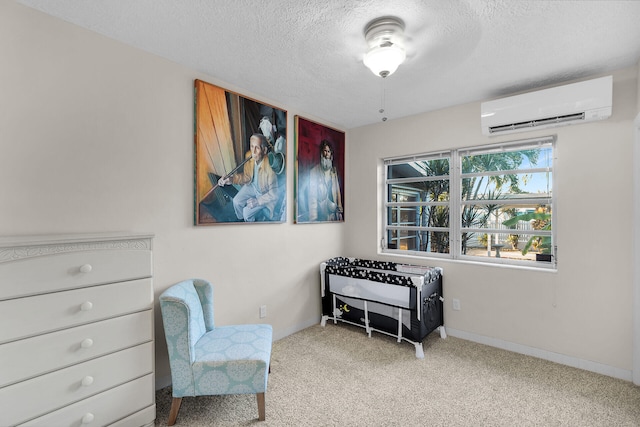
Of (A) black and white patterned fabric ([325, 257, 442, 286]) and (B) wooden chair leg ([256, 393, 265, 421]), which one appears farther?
(A) black and white patterned fabric ([325, 257, 442, 286])

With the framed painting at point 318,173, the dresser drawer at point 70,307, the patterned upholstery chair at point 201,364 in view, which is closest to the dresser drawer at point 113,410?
the patterned upholstery chair at point 201,364

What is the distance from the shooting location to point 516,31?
1.84 m

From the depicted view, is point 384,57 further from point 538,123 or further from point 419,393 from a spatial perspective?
point 419,393

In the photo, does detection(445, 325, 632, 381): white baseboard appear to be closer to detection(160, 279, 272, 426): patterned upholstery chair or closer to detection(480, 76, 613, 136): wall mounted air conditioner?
detection(480, 76, 613, 136): wall mounted air conditioner

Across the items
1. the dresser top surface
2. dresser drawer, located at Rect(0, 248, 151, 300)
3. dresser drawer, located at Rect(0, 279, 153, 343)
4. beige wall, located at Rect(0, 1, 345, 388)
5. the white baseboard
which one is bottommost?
the white baseboard

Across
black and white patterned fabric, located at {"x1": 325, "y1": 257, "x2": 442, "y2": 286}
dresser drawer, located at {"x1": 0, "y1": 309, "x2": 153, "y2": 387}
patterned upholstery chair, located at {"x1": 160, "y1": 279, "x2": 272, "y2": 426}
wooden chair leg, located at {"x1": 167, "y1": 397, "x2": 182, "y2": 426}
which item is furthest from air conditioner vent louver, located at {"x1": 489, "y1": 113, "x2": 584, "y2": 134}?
wooden chair leg, located at {"x1": 167, "y1": 397, "x2": 182, "y2": 426}

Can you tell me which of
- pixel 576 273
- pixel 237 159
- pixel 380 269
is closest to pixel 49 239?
pixel 237 159

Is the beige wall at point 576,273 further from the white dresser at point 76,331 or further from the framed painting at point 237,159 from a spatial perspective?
the white dresser at point 76,331

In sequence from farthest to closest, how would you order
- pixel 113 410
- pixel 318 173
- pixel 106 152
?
pixel 318 173
pixel 106 152
pixel 113 410

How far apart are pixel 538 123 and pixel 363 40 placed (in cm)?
175

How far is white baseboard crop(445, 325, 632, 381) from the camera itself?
2342mm

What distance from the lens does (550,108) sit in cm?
243

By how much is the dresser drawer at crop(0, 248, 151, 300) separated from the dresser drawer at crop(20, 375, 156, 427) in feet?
1.98

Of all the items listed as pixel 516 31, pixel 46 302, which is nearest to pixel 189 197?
pixel 46 302
